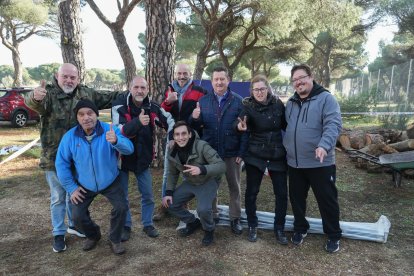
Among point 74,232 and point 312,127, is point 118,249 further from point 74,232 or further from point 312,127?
point 312,127

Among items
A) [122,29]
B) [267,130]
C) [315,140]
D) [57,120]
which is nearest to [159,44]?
[57,120]

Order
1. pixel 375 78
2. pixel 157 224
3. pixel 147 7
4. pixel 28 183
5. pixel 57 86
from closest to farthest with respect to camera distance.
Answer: pixel 57 86
pixel 157 224
pixel 147 7
pixel 28 183
pixel 375 78

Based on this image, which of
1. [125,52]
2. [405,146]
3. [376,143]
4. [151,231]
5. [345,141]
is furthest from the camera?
[125,52]

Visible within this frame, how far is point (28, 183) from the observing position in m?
5.92

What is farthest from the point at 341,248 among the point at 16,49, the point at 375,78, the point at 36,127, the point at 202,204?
the point at 16,49

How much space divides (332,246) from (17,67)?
26.4 m

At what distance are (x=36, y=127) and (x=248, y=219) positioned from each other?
1184 cm

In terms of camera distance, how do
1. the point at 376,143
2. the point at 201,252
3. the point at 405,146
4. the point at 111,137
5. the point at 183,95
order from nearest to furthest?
the point at 111,137 → the point at 201,252 → the point at 183,95 → the point at 405,146 → the point at 376,143

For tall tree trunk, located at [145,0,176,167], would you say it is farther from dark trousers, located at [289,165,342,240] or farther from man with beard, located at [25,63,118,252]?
dark trousers, located at [289,165,342,240]

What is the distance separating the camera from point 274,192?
3537mm

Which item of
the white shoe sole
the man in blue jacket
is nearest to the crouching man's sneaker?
the white shoe sole

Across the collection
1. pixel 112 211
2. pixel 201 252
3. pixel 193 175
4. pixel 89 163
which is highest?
pixel 89 163

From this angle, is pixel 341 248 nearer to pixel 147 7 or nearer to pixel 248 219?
pixel 248 219

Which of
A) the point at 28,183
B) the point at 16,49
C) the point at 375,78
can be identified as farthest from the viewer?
the point at 16,49
